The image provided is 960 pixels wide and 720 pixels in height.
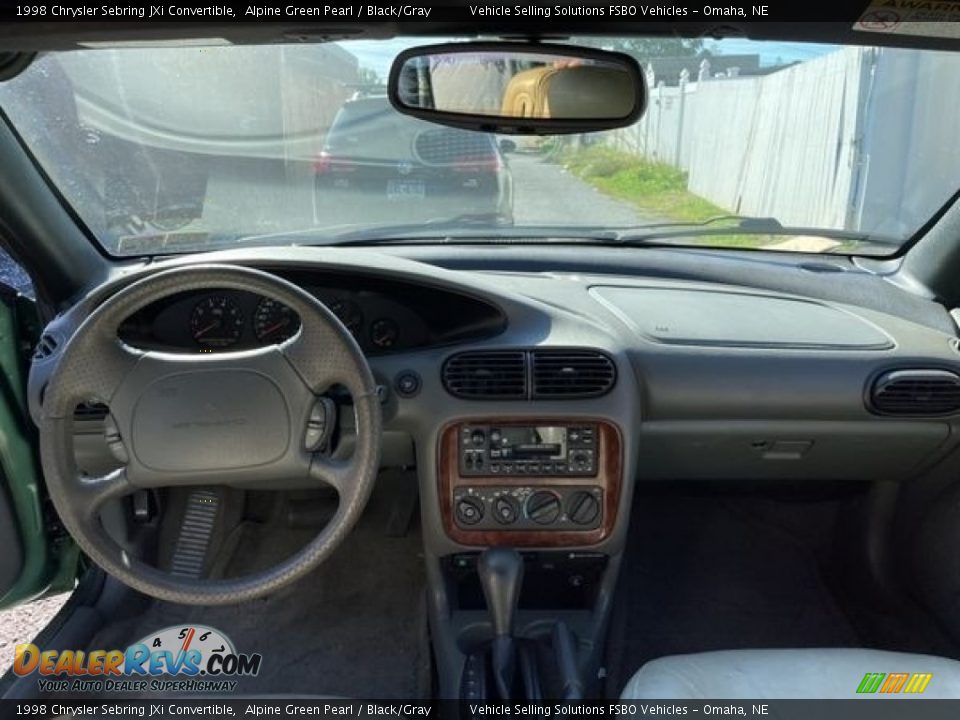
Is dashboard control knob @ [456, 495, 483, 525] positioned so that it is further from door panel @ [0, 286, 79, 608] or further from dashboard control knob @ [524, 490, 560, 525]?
door panel @ [0, 286, 79, 608]

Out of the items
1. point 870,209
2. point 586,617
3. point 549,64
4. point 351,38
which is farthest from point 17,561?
point 870,209

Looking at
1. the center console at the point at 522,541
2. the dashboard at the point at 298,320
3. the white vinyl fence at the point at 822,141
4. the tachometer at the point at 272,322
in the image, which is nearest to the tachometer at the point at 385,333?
the dashboard at the point at 298,320

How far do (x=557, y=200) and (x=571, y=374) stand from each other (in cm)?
72

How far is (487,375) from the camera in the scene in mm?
2361

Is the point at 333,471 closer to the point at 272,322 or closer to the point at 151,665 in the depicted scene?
the point at 272,322

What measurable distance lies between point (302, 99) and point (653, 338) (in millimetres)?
1233

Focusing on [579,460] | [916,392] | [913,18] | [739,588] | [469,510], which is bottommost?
[739,588]

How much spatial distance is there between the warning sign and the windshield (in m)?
0.61

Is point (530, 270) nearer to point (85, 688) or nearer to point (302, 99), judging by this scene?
point (302, 99)

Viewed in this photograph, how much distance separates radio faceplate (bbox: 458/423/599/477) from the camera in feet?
7.90

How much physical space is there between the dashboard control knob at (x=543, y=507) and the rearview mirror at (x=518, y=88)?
97cm

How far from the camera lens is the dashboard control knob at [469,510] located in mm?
2492

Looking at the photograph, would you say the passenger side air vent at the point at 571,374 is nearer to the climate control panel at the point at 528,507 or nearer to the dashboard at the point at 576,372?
the dashboard at the point at 576,372

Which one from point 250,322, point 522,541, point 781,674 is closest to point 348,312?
point 250,322
